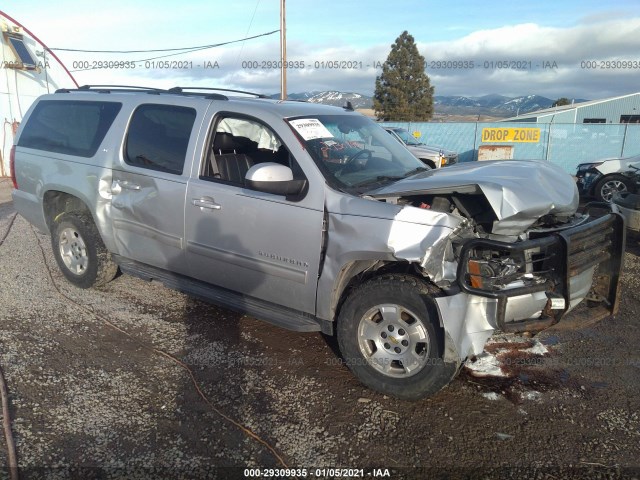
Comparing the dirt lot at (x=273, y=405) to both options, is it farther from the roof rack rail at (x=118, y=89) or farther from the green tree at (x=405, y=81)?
the green tree at (x=405, y=81)

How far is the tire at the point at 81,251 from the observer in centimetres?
511

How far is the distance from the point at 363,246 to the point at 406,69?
1687 inches

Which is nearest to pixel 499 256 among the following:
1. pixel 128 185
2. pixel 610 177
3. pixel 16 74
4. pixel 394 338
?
pixel 394 338

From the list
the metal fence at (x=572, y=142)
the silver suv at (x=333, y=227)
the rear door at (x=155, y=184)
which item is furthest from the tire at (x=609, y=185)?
the rear door at (x=155, y=184)

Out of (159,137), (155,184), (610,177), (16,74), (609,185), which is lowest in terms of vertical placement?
(609,185)

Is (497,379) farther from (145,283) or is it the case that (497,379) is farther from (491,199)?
(145,283)

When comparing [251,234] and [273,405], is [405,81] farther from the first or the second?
[273,405]

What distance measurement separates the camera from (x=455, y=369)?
321 centimetres

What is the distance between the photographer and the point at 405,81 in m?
43.2

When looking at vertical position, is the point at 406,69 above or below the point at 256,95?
above

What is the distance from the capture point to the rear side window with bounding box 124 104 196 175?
4301mm

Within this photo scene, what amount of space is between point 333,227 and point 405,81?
42451 mm

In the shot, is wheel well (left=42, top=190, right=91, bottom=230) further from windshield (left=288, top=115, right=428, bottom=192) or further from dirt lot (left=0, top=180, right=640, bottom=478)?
windshield (left=288, top=115, right=428, bottom=192)

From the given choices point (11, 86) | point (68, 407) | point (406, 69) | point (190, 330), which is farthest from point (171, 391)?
point (406, 69)
